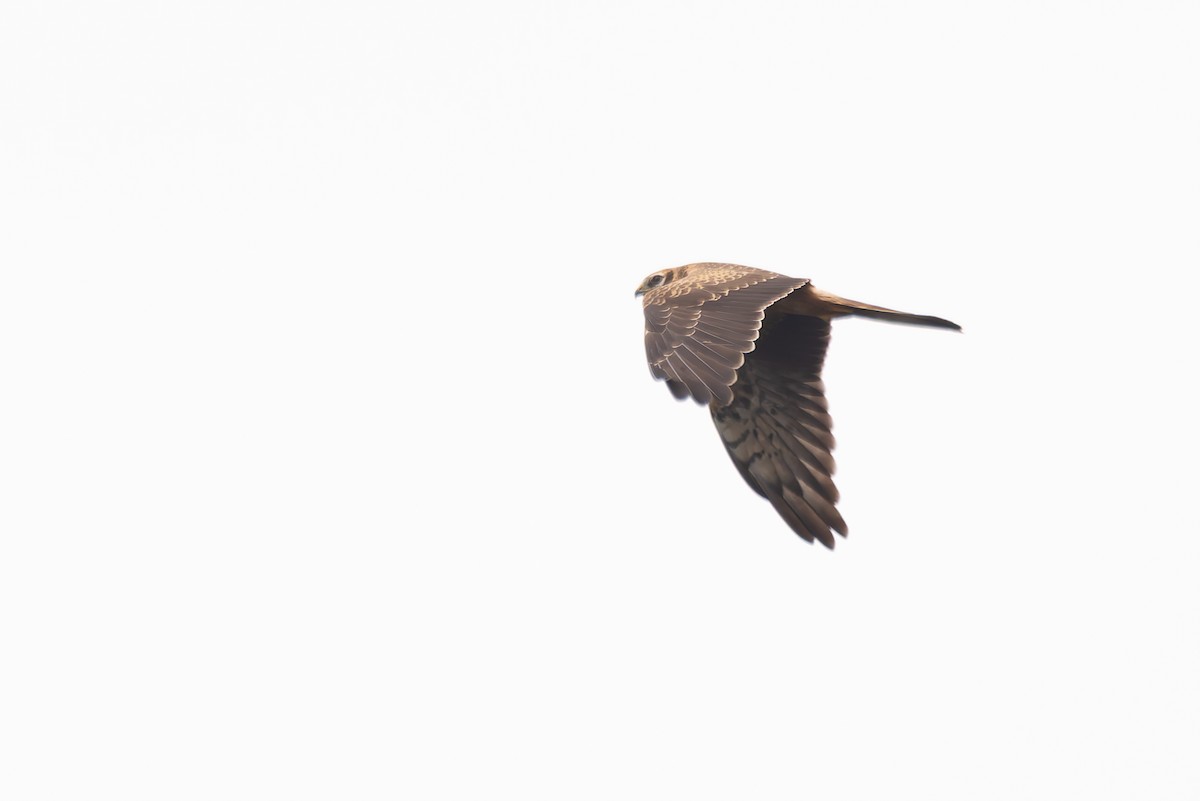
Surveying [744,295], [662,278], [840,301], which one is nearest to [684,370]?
[744,295]

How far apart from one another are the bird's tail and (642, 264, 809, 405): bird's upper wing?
333 mm

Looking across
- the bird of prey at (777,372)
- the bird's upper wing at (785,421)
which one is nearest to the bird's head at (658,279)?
the bird of prey at (777,372)

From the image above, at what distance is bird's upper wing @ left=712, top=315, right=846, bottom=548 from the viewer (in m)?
12.9

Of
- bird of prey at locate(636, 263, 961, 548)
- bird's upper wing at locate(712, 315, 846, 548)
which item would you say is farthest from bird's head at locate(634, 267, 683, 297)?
bird's upper wing at locate(712, 315, 846, 548)

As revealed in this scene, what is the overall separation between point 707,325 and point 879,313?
156 cm

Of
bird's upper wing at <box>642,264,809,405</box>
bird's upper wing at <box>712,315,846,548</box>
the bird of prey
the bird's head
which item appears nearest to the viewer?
bird's upper wing at <box>642,264,809,405</box>

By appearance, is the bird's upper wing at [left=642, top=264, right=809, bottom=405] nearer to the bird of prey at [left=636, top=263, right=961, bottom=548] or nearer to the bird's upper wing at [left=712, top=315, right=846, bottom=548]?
the bird of prey at [left=636, top=263, right=961, bottom=548]

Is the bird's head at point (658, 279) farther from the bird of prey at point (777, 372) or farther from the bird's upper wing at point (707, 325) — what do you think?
the bird's upper wing at point (707, 325)

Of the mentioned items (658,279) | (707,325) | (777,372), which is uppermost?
(658,279)

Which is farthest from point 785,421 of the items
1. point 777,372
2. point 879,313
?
point 879,313

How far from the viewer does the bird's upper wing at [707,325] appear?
34.8 ft

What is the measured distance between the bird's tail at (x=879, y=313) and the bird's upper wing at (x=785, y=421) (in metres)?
0.64

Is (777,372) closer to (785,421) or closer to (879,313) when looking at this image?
(785,421)

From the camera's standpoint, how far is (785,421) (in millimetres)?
13180
